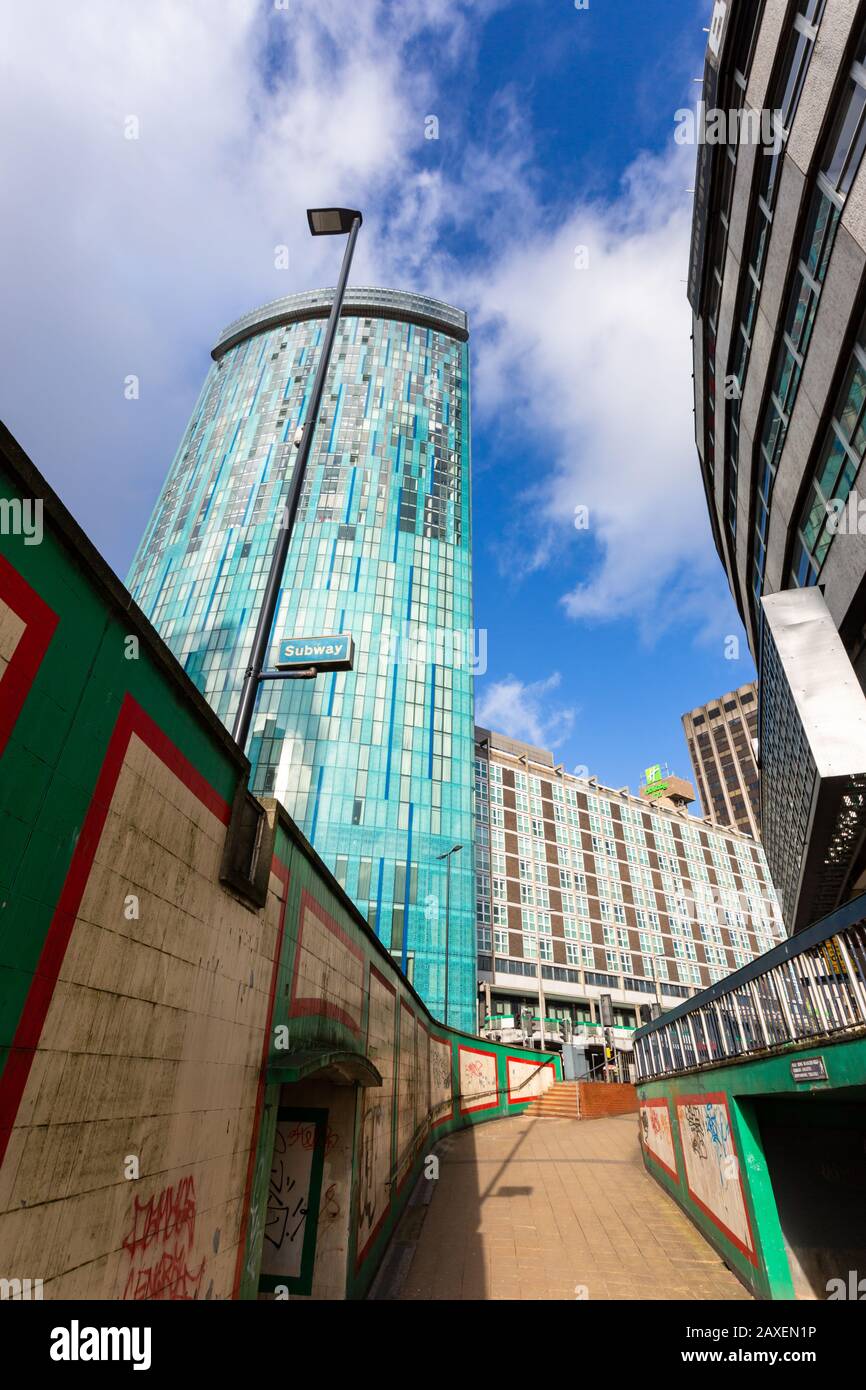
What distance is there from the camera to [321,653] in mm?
23219

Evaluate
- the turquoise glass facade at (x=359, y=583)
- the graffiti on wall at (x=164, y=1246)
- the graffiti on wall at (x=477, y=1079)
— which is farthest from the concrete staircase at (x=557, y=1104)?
the graffiti on wall at (x=164, y=1246)

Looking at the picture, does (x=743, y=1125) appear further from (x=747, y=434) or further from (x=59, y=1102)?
(x=747, y=434)

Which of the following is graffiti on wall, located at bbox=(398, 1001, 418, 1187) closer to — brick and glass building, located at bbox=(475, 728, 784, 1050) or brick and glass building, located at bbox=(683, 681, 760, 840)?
brick and glass building, located at bbox=(475, 728, 784, 1050)

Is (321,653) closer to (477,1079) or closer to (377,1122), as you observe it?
(377,1122)

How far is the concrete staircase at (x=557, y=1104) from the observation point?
31.5 metres

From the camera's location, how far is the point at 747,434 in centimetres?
1870

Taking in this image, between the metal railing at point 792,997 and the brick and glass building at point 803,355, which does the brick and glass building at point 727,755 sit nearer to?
the brick and glass building at point 803,355

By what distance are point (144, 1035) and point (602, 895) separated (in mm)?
75144

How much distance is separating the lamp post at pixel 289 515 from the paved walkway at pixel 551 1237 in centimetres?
890

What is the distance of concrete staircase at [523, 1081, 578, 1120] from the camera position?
103 ft

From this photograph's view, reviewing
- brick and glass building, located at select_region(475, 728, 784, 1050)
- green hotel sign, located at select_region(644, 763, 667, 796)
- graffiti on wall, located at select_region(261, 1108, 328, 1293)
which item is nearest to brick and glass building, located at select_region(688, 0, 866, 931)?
graffiti on wall, located at select_region(261, 1108, 328, 1293)

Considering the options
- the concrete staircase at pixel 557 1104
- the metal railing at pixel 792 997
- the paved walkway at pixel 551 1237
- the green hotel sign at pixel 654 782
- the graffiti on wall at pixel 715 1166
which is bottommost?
the paved walkway at pixel 551 1237

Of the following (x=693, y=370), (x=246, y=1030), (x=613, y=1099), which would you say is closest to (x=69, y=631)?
(x=246, y=1030)

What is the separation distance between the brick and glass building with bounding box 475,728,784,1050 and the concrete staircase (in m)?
27.5
